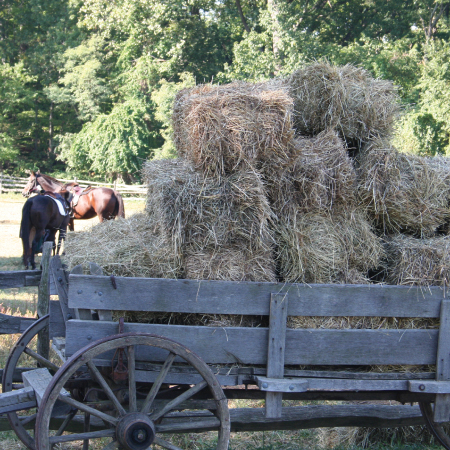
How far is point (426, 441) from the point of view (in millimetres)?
4398

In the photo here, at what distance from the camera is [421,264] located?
3.23 m

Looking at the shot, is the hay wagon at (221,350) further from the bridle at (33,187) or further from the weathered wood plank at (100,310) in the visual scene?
the bridle at (33,187)

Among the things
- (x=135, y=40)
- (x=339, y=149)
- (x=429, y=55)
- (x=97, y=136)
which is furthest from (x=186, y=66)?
(x=339, y=149)

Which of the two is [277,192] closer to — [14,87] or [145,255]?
[145,255]

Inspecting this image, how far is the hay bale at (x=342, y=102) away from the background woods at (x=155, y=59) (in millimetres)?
13157

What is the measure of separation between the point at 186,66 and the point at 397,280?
27740 mm

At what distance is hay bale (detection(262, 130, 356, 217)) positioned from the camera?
131 inches

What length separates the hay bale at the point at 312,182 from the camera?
332 cm

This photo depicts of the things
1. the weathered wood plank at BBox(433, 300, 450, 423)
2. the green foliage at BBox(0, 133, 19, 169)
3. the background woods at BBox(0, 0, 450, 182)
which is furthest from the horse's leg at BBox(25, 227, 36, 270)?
the green foliage at BBox(0, 133, 19, 169)

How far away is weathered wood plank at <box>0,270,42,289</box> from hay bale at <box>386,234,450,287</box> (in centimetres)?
298

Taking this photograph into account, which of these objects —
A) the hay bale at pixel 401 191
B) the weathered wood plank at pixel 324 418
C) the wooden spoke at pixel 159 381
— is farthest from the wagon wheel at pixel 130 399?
the hay bale at pixel 401 191

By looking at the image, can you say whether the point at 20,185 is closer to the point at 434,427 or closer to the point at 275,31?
the point at 275,31

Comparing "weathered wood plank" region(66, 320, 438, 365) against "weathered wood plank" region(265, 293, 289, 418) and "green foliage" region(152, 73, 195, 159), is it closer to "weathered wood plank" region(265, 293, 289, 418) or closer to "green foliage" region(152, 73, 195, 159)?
"weathered wood plank" region(265, 293, 289, 418)

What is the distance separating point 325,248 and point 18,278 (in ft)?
8.72
